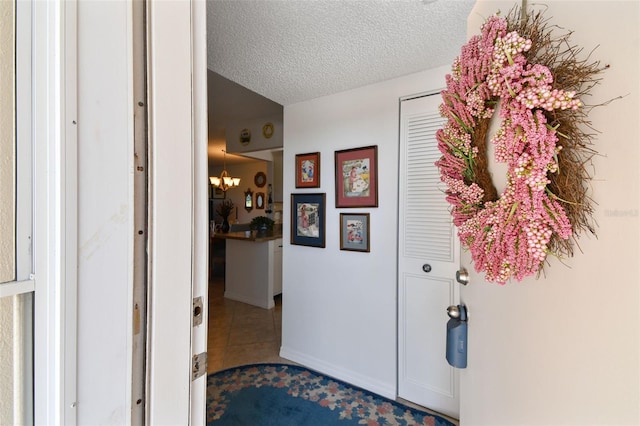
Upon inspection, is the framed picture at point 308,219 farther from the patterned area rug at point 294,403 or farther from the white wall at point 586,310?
the white wall at point 586,310

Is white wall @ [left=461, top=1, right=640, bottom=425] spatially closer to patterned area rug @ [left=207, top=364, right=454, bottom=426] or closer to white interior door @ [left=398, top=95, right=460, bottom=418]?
white interior door @ [left=398, top=95, right=460, bottom=418]

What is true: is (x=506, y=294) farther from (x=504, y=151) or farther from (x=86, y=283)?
(x=86, y=283)

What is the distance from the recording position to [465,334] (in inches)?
42.9

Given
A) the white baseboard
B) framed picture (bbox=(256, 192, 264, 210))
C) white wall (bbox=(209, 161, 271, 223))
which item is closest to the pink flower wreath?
the white baseboard

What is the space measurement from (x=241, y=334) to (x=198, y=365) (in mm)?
2597

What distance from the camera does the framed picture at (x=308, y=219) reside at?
2.29 m

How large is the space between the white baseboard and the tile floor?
87 millimetres

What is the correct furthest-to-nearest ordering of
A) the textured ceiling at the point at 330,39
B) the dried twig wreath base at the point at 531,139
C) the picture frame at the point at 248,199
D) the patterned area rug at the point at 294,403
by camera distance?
the picture frame at the point at 248,199
the patterned area rug at the point at 294,403
the textured ceiling at the point at 330,39
the dried twig wreath base at the point at 531,139

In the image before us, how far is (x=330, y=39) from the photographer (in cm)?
148

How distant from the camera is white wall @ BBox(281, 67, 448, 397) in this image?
6.51 feet

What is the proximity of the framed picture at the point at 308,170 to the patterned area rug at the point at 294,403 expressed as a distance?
1.54 metres

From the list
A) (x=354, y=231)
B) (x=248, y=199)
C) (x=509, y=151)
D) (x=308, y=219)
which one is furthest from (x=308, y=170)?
(x=248, y=199)

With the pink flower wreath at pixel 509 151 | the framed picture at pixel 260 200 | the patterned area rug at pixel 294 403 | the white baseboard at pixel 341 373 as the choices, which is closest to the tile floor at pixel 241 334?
the white baseboard at pixel 341 373

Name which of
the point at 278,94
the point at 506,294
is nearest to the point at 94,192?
the point at 506,294
